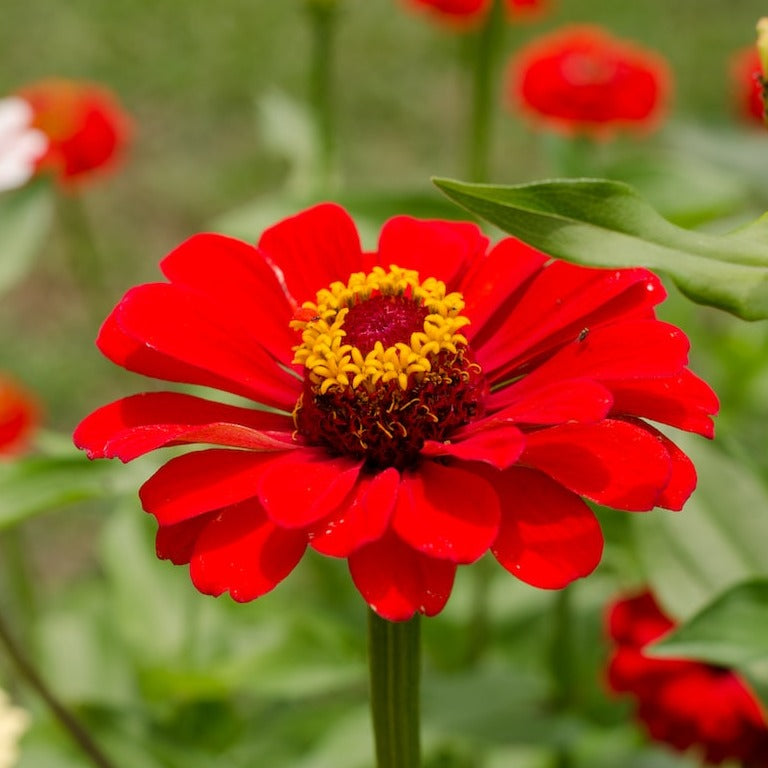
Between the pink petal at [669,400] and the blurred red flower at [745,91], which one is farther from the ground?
the pink petal at [669,400]

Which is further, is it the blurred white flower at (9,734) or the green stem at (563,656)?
the green stem at (563,656)

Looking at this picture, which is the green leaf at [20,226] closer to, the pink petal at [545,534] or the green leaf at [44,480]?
the green leaf at [44,480]

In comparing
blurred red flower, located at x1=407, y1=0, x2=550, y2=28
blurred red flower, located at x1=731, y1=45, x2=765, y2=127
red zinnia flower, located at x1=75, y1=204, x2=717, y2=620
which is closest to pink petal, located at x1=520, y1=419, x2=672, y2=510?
red zinnia flower, located at x1=75, y1=204, x2=717, y2=620

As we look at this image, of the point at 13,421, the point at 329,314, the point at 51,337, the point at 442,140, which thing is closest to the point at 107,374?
the point at 51,337

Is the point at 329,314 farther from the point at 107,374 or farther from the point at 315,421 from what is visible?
the point at 107,374

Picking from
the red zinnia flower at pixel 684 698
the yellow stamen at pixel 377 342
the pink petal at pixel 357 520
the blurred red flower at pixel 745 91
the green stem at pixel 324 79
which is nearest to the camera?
the pink petal at pixel 357 520

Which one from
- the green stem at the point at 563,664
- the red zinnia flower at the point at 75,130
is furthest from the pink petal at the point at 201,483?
the red zinnia flower at the point at 75,130
